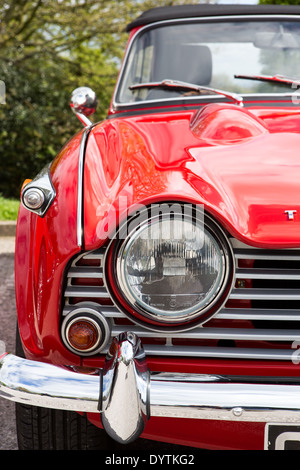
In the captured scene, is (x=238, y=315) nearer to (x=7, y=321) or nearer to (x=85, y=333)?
(x=85, y=333)

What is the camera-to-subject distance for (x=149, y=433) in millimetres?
1489

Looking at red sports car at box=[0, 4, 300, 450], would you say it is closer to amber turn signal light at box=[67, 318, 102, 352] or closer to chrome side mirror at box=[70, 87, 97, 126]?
amber turn signal light at box=[67, 318, 102, 352]

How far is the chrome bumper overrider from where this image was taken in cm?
129

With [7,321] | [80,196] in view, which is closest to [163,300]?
[80,196]

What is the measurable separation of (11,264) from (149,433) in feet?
13.5

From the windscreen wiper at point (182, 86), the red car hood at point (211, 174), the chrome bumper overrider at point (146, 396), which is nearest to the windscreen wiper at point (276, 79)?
the windscreen wiper at point (182, 86)

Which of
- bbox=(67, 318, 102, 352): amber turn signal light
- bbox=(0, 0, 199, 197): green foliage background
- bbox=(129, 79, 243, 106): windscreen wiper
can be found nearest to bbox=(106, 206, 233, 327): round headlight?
bbox=(67, 318, 102, 352): amber turn signal light

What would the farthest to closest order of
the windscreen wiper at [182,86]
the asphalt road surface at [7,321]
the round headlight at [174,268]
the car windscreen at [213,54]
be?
1. the car windscreen at [213,54]
2. the windscreen wiper at [182,86]
3. the asphalt road surface at [7,321]
4. the round headlight at [174,268]

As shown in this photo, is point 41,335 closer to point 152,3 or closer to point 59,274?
point 59,274

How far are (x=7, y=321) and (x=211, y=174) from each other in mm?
2543

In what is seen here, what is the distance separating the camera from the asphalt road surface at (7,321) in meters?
2.22

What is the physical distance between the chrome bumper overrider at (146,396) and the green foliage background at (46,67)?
404 inches

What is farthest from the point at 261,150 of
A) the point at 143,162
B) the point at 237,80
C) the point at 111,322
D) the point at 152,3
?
the point at 152,3

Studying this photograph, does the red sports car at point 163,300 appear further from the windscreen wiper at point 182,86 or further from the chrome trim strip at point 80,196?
the windscreen wiper at point 182,86
